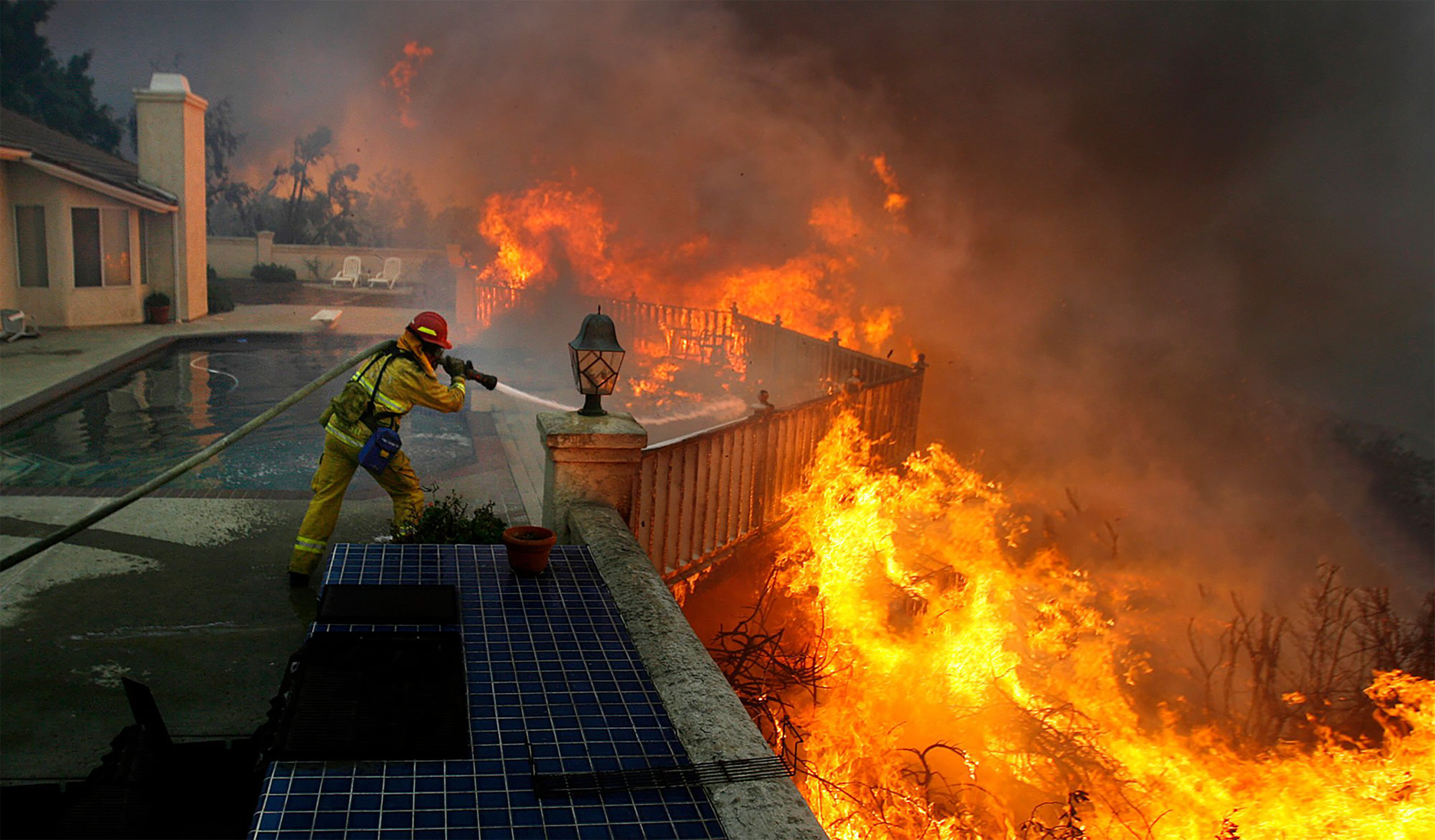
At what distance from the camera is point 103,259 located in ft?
53.0

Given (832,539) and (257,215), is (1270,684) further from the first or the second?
(257,215)

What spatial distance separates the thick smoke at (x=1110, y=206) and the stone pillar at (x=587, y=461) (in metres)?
7.36

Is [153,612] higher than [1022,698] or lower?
higher

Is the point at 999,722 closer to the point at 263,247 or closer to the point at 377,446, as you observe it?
the point at 377,446

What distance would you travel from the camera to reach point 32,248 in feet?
50.2

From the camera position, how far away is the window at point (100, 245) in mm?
15789

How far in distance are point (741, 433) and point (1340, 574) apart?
8.55 metres

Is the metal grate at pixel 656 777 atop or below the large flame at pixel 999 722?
atop

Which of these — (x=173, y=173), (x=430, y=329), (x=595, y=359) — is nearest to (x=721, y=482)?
(x=595, y=359)

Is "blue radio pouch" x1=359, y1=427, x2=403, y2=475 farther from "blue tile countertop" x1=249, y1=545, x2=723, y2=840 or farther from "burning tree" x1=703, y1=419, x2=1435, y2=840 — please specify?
"burning tree" x1=703, y1=419, x2=1435, y2=840

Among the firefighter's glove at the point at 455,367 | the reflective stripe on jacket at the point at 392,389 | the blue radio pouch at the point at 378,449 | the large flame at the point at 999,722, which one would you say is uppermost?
the firefighter's glove at the point at 455,367

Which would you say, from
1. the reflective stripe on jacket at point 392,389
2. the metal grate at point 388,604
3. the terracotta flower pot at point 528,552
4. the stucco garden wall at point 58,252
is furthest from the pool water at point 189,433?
the metal grate at point 388,604

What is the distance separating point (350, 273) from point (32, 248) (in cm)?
1266

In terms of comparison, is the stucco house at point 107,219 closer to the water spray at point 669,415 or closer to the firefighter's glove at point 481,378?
the water spray at point 669,415
